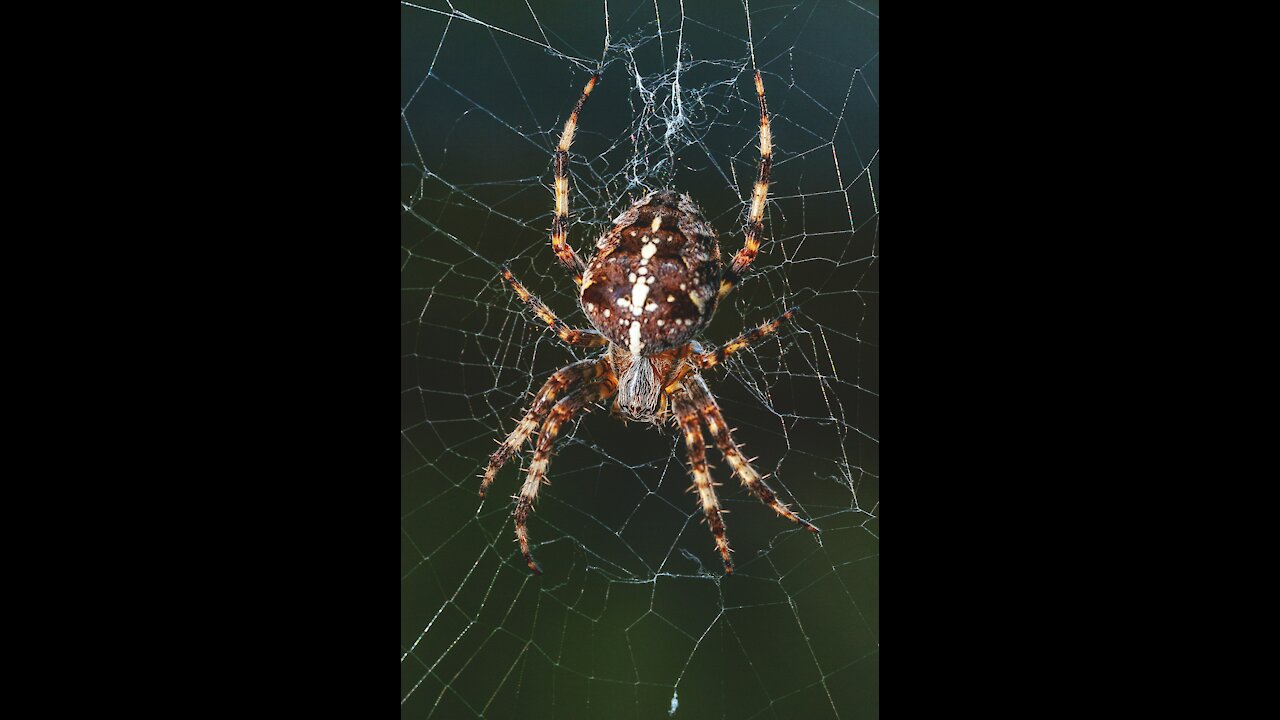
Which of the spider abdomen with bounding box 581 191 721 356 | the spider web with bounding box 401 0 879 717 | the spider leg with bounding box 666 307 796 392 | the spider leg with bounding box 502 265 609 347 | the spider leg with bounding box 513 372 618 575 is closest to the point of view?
the spider abdomen with bounding box 581 191 721 356

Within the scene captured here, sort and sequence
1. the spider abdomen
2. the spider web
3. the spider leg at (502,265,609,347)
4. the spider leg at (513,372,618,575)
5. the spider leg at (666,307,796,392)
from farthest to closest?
1. the spider web
2. the spider leg at (513,372,618,575)
3. the spider leg at (502,265,609,347)
4. the spider leg at (666,307,796,392)
5. the spider abdomen

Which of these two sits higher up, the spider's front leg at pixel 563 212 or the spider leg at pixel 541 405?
the spider's front leg at pixel 563 212

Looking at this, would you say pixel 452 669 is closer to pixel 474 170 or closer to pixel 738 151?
pixel 474 170

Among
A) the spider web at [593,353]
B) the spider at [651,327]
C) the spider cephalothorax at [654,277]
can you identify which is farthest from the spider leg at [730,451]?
the spider cephalothorax at [654,277]

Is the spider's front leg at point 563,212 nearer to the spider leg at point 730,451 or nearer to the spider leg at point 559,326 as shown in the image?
the spider leg at point 559,326

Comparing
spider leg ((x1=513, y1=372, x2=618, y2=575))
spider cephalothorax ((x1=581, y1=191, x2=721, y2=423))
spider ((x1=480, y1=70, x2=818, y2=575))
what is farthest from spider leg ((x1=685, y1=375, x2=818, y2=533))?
spider leg ((x1=513, y1=372, x2=618, y2=575))

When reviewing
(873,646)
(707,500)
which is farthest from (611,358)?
(873,646)

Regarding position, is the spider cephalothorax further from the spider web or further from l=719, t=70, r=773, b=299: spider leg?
the spider web
